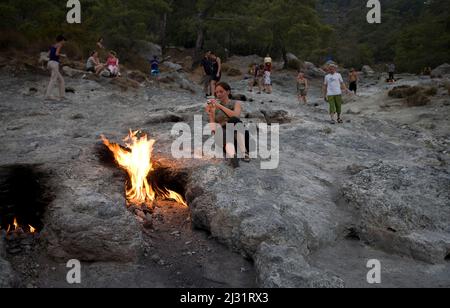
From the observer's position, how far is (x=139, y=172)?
666 cm

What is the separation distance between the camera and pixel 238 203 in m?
5.75

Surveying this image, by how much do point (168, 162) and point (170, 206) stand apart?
91 centimetres

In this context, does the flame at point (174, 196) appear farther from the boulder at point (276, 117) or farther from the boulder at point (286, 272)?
the boulder at point (276, 117)

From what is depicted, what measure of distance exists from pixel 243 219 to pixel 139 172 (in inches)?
86.1

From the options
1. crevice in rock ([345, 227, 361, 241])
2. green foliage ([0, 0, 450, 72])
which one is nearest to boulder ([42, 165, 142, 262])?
crevice in rock ([345, 227, 361, 241])

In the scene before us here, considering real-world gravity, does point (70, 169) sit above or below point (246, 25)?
below

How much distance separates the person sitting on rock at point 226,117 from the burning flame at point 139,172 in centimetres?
122

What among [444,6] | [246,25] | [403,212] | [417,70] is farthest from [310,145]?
[444,6]

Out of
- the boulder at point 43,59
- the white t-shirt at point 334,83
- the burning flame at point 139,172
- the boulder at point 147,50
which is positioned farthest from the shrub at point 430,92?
the boulder at point 147,50

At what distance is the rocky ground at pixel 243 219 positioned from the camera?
185 inches

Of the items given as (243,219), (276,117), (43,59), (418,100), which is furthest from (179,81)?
(243,219)
